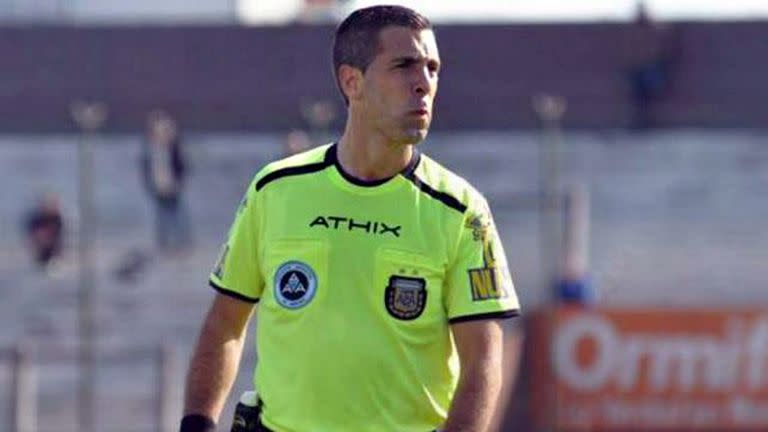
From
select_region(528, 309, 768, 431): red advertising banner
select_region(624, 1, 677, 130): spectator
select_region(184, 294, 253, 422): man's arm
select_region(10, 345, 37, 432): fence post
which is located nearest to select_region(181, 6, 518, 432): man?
select_region(184, 294, 253, 422): man's arm

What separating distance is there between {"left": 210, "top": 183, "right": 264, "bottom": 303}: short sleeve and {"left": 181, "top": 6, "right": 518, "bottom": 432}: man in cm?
4

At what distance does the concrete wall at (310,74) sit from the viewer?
27.0 metres

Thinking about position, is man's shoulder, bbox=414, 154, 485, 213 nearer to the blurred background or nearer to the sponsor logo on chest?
the sponsor logo on chest

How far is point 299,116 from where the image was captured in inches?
1069

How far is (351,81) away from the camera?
18.6ft

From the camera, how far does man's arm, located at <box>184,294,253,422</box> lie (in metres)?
5.83

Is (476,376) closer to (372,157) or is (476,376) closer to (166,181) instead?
(372,157)

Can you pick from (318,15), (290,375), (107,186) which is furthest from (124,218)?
(290,375)

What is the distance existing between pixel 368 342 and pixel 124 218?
67.0 ft

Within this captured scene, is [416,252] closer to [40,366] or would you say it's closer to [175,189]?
[40,366]

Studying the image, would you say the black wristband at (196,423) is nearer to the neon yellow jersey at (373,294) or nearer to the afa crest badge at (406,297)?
the neon yellow jersey at (373,294)

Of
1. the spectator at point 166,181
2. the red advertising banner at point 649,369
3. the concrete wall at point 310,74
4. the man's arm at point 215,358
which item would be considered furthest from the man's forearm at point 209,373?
the concrete wall at point 310,74

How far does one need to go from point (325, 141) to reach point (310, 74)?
4.08 metres

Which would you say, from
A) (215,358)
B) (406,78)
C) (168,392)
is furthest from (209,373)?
(168,392)
